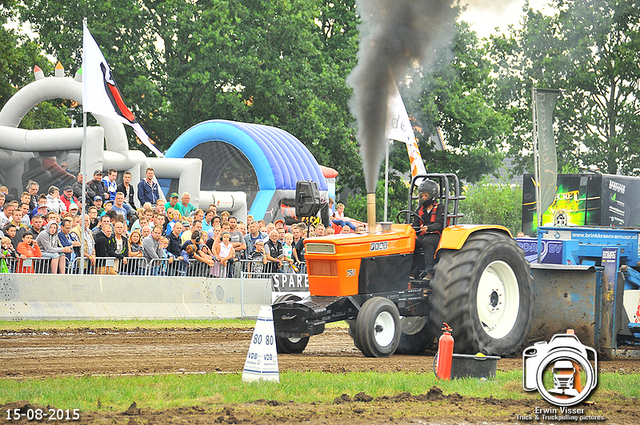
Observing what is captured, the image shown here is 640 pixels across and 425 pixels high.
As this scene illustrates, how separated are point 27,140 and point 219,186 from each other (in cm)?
983

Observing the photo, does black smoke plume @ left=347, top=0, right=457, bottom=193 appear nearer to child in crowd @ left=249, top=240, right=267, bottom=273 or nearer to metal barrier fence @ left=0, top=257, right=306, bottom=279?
metal barrier fence @ left=0, top=257, right=306, bottom=279

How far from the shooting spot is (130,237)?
14156 mm

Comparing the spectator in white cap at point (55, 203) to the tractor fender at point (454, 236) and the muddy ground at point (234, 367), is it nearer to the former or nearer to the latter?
the muddy ground at point (234, 367)

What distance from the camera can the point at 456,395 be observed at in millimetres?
6453

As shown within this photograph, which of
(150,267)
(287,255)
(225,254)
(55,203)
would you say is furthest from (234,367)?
(55,203)

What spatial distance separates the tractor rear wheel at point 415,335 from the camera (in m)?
10.0

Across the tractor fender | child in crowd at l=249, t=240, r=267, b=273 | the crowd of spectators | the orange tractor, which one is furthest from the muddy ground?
child in crowd at l=249, t=240, r=267, b=273

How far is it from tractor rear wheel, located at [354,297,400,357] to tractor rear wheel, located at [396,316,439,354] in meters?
0.75

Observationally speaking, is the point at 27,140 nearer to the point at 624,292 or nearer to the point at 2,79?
the point at 2,79

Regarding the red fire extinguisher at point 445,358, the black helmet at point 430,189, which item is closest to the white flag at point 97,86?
the black helmet at point 430,189

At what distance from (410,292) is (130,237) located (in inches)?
247

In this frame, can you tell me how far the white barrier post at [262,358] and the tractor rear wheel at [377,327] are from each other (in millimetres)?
2047

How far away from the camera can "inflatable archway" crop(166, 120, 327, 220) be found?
25953 mm

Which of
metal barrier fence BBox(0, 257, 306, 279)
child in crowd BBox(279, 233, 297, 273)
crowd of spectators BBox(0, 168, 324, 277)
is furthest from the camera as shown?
child in crowd BBox(279, 233, 297, 273)
